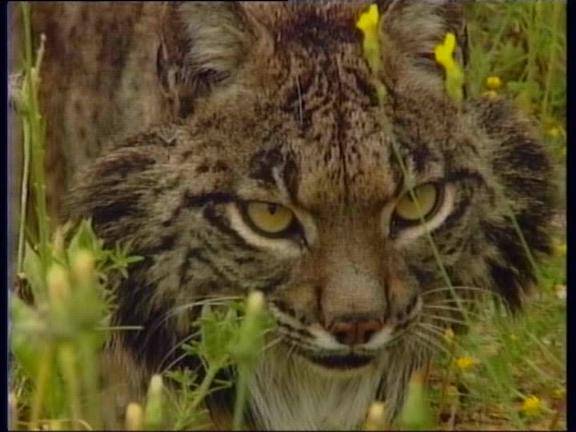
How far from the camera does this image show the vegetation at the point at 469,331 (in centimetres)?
277

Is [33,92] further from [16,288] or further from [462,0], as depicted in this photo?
[462,0]

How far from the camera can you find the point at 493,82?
10.2ft

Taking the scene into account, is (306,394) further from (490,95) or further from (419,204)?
(490,95)

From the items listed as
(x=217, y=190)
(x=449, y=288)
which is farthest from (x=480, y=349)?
(x=217, y=190)

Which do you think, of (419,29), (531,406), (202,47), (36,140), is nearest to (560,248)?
(531,406)

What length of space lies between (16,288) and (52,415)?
0.32 meters

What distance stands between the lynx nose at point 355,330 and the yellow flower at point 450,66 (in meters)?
0.43

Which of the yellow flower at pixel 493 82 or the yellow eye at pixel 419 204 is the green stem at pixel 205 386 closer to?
the yellow eye at pixel 419 204

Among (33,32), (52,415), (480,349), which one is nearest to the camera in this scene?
(52,415)

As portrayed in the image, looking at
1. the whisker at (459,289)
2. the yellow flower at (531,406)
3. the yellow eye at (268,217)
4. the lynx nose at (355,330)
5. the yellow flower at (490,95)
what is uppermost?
the yellow flower at (490,95)

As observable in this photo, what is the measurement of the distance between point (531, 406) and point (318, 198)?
585mm

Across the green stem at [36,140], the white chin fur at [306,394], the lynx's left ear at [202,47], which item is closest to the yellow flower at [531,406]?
the white chin fur at [306,394]

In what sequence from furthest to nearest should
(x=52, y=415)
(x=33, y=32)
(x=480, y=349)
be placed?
(x=33, y=32) < (x=480, y=349) < (x=52, y=415)
